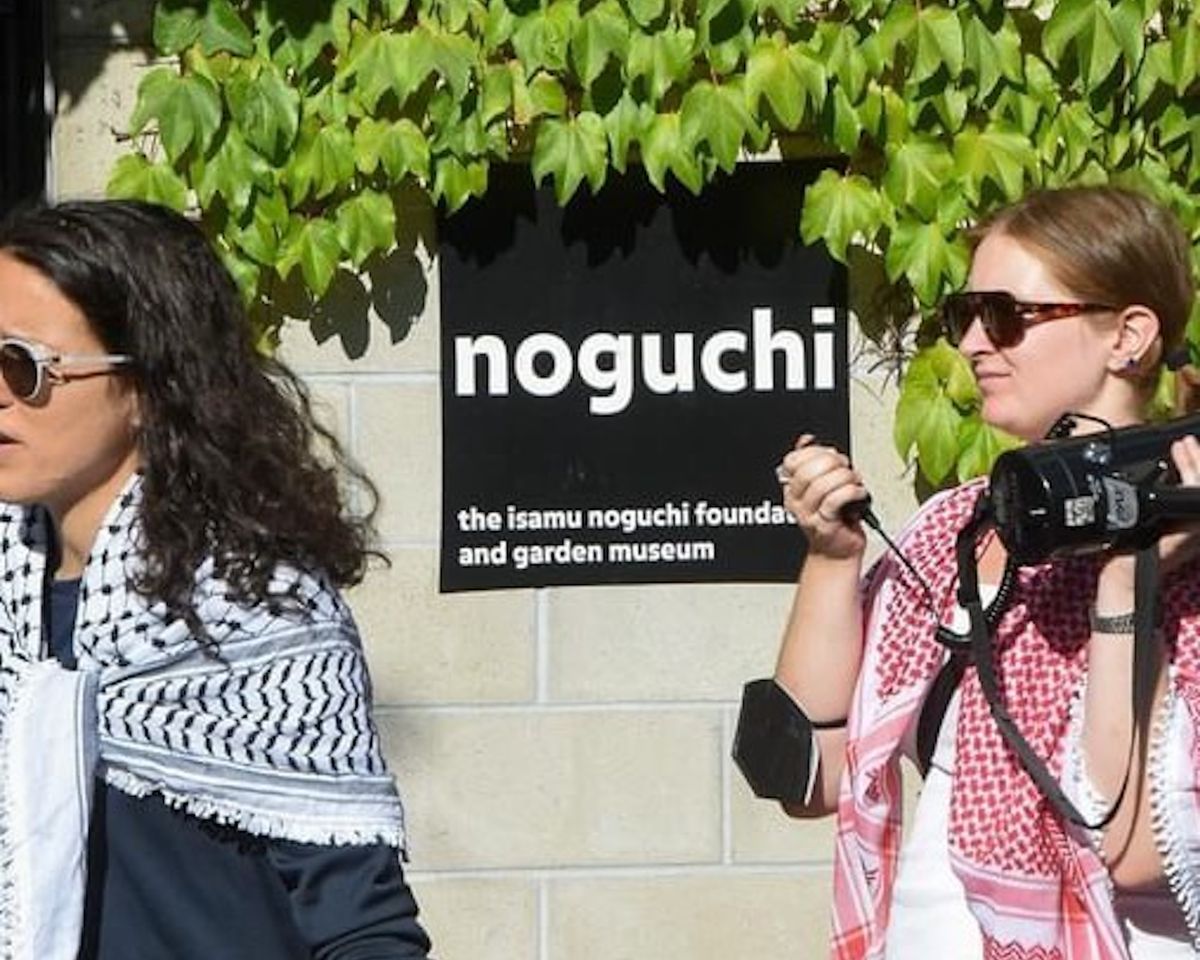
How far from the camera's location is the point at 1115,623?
8.79 ft

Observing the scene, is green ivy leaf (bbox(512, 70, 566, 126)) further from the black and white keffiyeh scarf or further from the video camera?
the black and white keffiyeh scarf

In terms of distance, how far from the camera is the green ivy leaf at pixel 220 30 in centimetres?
436

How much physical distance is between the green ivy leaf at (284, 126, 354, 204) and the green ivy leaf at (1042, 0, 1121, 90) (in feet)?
3.69

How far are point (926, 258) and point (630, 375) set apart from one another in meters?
0.51

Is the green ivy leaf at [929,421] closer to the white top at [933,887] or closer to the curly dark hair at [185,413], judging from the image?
the white top at [933,887]

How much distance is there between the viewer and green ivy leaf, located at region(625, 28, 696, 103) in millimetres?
4379

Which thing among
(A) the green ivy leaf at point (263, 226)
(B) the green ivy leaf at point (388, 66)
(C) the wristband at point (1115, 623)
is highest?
(B) the green ivy leaf at point (388, 66)

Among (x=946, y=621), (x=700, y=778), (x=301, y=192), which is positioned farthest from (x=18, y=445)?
(x=700, y=778)

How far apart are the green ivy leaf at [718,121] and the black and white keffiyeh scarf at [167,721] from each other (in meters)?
1.95

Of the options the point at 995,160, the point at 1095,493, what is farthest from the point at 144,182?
the point at 1095,493

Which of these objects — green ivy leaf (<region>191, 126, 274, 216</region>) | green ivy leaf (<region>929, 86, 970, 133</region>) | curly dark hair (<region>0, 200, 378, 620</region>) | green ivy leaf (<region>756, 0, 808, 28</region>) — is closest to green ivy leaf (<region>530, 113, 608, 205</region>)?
green ivy leaf (<region>756, 0, 808, 28</region>)

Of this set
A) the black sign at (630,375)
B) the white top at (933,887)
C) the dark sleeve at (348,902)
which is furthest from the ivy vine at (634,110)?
the dark sleeve at (348,902)

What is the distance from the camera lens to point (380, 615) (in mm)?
4527

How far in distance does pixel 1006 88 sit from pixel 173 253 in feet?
7.24
